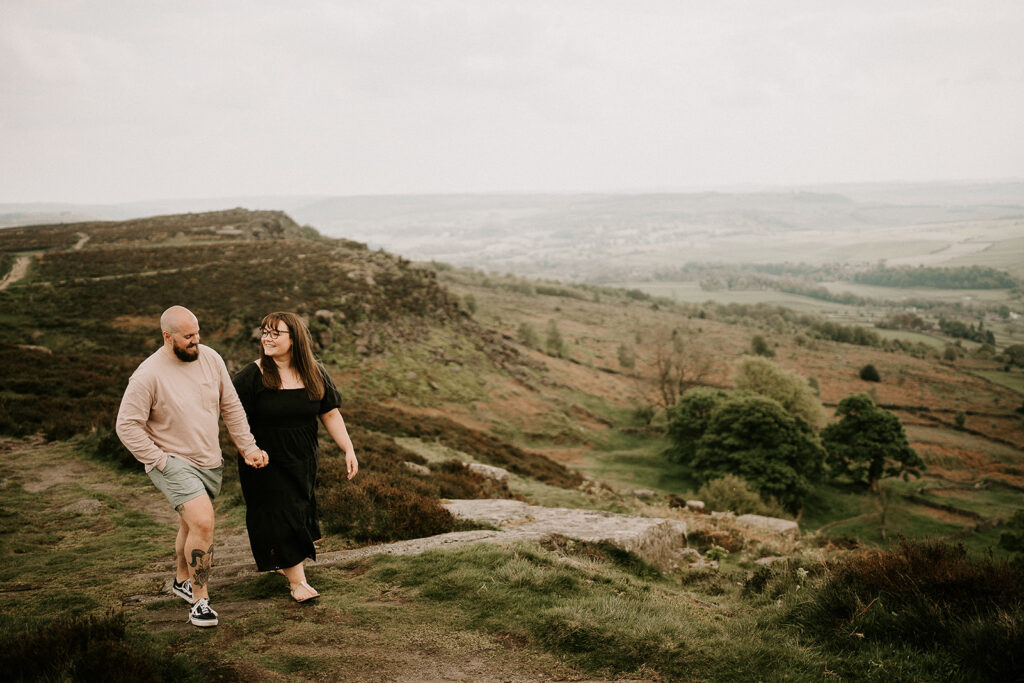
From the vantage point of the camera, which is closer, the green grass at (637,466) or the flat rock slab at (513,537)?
the flat rock slab at (513,537)

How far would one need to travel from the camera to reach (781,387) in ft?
136

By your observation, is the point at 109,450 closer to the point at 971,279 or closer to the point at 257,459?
the point at 257,459

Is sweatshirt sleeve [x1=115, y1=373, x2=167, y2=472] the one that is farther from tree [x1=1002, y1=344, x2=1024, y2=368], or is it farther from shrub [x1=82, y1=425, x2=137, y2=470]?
tree [x1=1002, y1=344, x2=1024, y2=368]

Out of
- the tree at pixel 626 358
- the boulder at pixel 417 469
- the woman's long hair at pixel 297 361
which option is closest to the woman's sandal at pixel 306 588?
the woman's long hair at pixel 297 361

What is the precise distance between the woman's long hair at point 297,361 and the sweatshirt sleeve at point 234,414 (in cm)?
35

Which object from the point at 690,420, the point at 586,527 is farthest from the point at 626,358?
the point at 586,527

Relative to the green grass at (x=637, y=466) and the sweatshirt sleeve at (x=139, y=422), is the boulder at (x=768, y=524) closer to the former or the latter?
the green grass at (x=637, y=466)

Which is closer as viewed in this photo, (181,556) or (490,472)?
(181,556)

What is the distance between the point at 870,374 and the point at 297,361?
91234 mm

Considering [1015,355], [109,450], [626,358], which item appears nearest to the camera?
[109,450]

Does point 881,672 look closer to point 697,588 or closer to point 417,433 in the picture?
point 697,588

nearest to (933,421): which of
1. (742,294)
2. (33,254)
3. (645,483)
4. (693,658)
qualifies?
(645,483)

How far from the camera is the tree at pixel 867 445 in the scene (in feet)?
119

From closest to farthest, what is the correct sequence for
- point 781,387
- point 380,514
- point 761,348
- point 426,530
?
point 426,530, point 380,514, point 781,387, point 761,348
